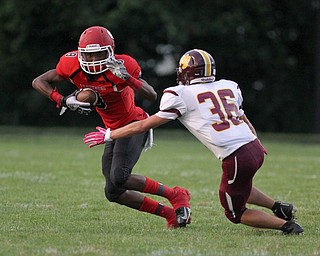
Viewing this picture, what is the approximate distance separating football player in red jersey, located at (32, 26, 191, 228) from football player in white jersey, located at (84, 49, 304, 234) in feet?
1.32

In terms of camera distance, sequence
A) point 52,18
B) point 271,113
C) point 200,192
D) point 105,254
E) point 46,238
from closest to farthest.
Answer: point 105,254
point 46,238
point 200,192
point 52,18
point 271,113

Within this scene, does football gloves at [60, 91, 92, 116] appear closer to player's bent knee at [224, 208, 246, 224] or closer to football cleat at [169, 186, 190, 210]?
football cleat at [169, 186, 190, 210]

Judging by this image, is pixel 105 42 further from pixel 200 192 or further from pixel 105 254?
pixel 200 192

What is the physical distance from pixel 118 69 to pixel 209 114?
2.41 feet

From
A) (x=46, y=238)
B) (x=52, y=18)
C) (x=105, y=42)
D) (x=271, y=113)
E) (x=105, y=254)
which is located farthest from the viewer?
(x=271, y=113)

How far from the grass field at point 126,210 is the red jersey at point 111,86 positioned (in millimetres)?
809

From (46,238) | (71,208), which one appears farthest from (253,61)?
(46,238)

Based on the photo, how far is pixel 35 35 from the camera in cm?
2480

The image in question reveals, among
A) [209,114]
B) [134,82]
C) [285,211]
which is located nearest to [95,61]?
[134,82]

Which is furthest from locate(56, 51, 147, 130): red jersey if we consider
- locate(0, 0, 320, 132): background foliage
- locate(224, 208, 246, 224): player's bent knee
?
locate(0, 0, 320, 132): background foliage

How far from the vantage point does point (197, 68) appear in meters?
5.57

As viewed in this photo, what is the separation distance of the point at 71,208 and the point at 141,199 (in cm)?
119

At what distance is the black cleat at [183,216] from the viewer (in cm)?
600

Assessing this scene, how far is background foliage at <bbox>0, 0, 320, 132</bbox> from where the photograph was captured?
23.5 m
